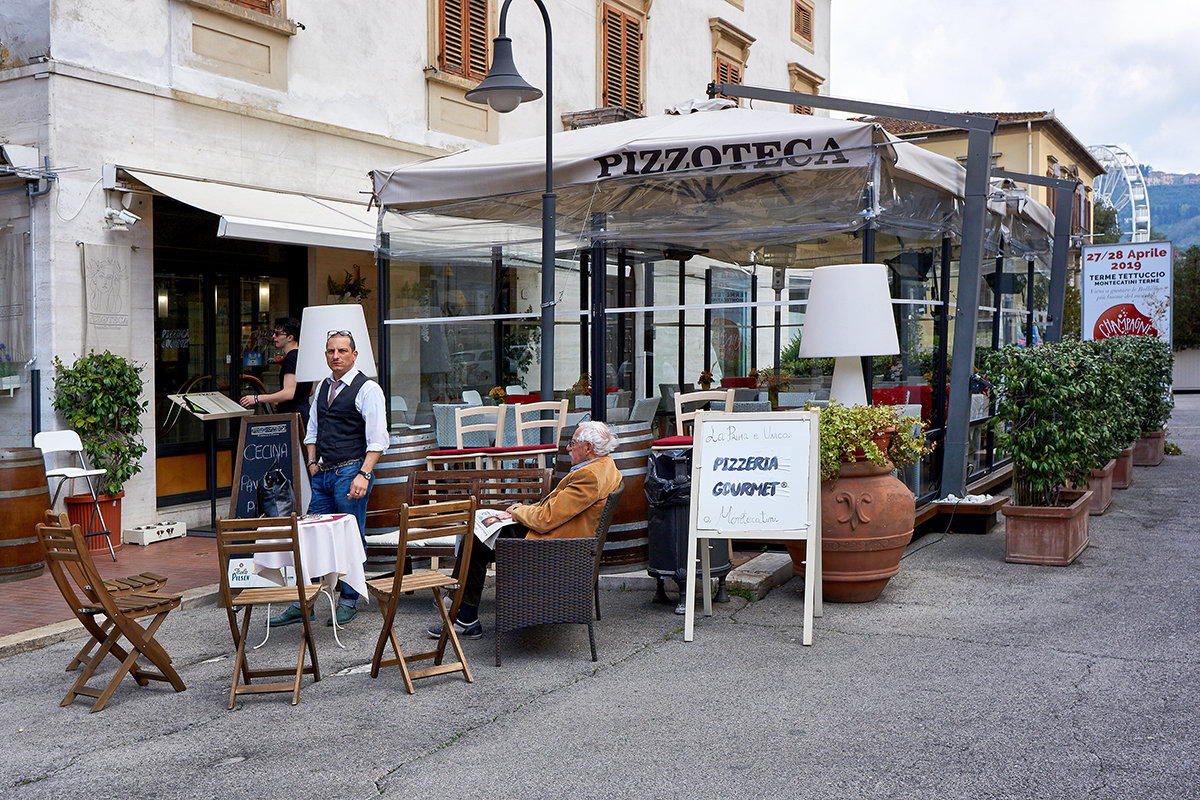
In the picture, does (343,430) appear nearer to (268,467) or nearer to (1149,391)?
(268,467)

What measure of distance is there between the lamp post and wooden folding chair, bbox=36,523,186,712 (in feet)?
11.9

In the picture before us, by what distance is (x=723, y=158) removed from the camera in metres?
8.14

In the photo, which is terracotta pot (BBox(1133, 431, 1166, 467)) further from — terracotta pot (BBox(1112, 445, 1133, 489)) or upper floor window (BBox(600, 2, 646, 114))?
upper floor window (BBox(600, 2, 646, 114))

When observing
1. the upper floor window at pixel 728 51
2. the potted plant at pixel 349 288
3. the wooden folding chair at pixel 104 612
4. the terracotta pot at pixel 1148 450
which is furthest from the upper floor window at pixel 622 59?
the wooden folding chair at pixel 104 612

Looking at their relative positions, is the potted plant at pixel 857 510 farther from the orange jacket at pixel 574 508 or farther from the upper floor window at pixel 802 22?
the upper floor window at pixel 802 22

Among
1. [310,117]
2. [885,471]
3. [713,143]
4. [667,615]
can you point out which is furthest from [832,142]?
[310,117]

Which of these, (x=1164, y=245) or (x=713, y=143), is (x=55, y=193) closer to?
(x=713, y=143)

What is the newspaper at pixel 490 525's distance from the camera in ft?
19.0

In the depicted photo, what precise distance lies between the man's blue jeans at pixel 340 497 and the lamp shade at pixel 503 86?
2.95 m

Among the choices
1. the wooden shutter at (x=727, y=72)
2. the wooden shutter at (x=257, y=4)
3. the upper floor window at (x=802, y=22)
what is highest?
the upper floor window at (x=802, y=22)

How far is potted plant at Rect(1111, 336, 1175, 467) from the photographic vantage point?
11.9 metres

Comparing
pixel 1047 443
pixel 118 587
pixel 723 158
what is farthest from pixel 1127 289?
pixel 118 587

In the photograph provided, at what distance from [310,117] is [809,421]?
7373 mm

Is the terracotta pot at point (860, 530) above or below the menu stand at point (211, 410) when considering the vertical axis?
below
